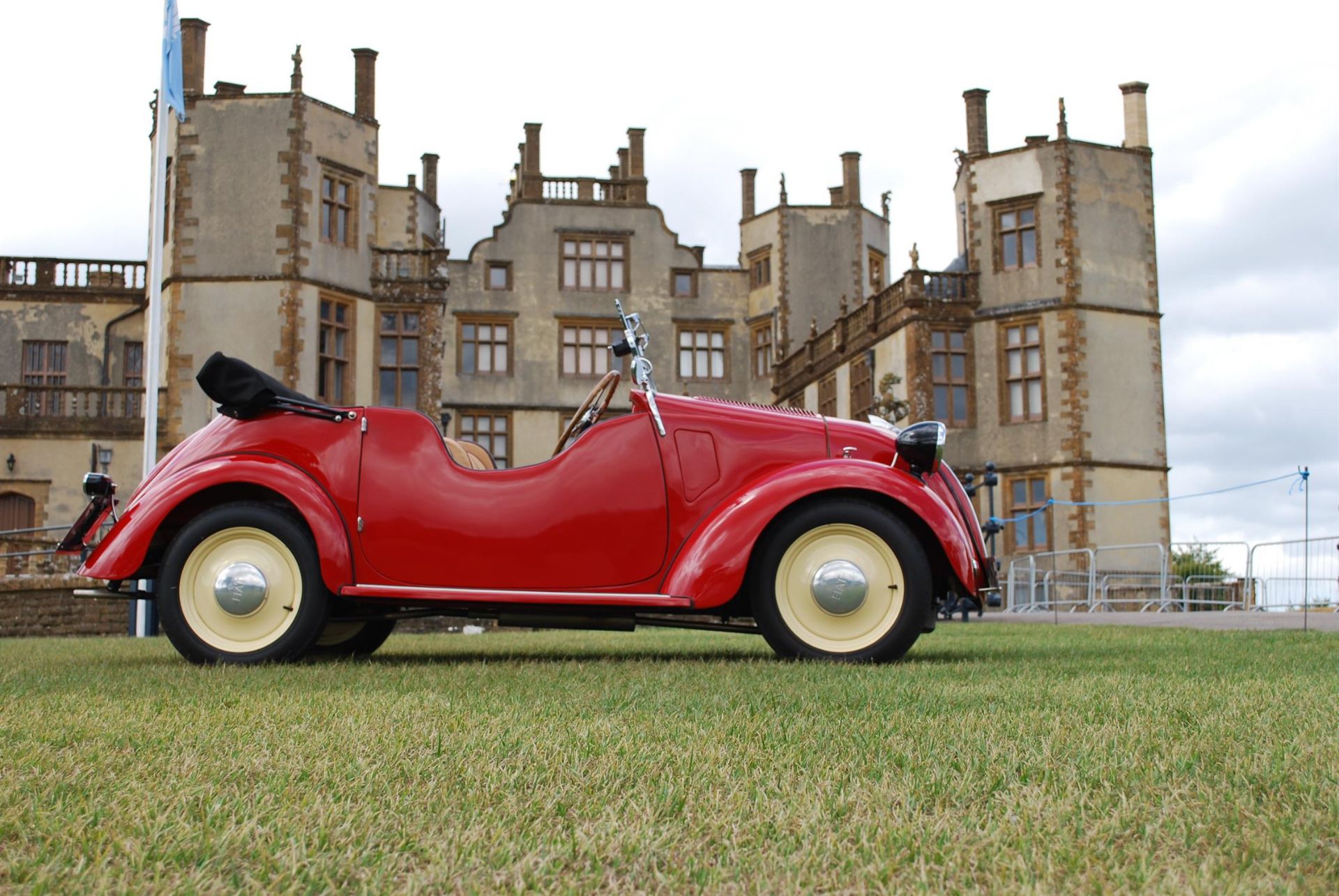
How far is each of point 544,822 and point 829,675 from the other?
9.03ft

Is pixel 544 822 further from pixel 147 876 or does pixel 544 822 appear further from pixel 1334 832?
pixel 1334 832

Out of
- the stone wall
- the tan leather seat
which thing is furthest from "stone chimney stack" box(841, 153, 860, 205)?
the tan leather seat

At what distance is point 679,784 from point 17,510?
28.6m

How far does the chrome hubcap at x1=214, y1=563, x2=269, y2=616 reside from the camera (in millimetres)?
5824

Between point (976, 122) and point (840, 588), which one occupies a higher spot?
point (976, 122)

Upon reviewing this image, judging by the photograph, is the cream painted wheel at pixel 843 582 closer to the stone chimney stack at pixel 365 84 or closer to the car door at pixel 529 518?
the car door at pixel 529 518

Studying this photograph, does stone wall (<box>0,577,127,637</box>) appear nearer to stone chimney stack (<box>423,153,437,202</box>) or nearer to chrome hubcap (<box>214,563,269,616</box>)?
chrome hubcap (<box>214,563,269,616</box>)

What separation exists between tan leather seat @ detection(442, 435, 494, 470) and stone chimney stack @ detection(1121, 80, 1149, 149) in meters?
26.4

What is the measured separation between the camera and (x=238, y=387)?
6.04m

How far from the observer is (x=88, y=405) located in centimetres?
2791

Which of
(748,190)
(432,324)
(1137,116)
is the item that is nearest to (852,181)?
(748,190)

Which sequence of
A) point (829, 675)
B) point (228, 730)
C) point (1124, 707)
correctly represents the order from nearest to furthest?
point (228, 730) → point (1124, 707) → point (829, 675)

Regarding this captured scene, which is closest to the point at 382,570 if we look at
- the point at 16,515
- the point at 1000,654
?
the point at 1000,654

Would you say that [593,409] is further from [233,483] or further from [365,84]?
[365,84]
